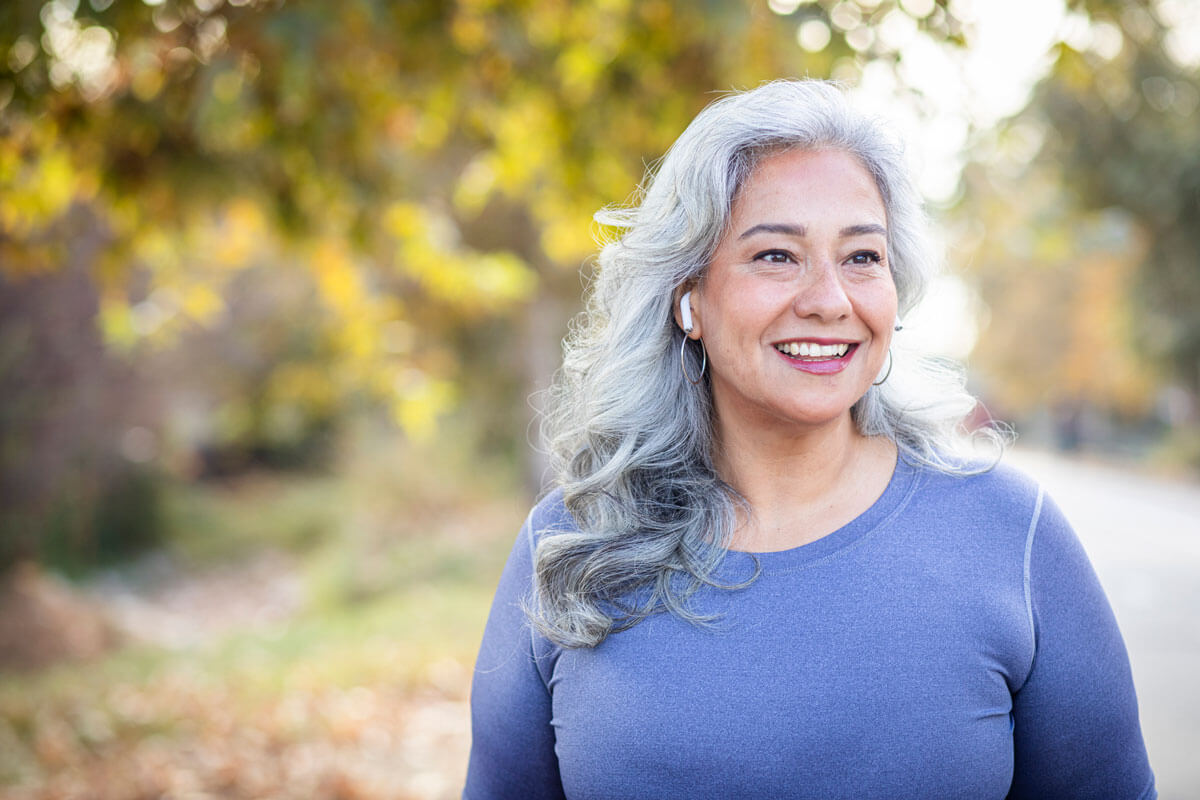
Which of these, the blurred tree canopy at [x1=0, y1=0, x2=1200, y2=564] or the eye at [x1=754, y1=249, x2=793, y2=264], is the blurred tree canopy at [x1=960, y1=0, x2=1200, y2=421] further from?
the eye at [x1=754, y1=249, x2=793, y2=264]

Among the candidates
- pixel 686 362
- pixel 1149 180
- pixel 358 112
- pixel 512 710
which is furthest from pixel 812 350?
pixel 1149 180

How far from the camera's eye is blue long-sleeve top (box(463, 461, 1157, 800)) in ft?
5.22

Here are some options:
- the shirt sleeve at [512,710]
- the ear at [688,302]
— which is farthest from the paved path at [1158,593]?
the ear at [688,302]

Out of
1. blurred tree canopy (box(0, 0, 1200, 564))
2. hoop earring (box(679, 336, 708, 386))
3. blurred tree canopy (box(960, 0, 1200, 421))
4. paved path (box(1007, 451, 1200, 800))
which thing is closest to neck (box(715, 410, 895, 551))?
hoop earring (box(679, 336, 708, 386))

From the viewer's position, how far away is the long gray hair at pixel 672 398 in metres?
1.76

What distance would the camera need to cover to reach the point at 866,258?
1.77 meters

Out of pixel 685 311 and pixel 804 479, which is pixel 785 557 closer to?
pixel 804 479

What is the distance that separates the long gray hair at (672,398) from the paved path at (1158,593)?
11.9ft

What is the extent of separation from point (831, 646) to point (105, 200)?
361cm

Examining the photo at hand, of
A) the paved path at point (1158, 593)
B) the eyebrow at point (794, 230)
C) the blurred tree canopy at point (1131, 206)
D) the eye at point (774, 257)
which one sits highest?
the blurred tree canopy at point (1131, 206)

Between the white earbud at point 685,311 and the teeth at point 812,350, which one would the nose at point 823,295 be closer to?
the teeth at point 812,350

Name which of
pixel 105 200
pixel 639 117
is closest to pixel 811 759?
pixel 639 117

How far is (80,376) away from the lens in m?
11.4

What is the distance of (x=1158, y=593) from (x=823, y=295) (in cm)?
841
